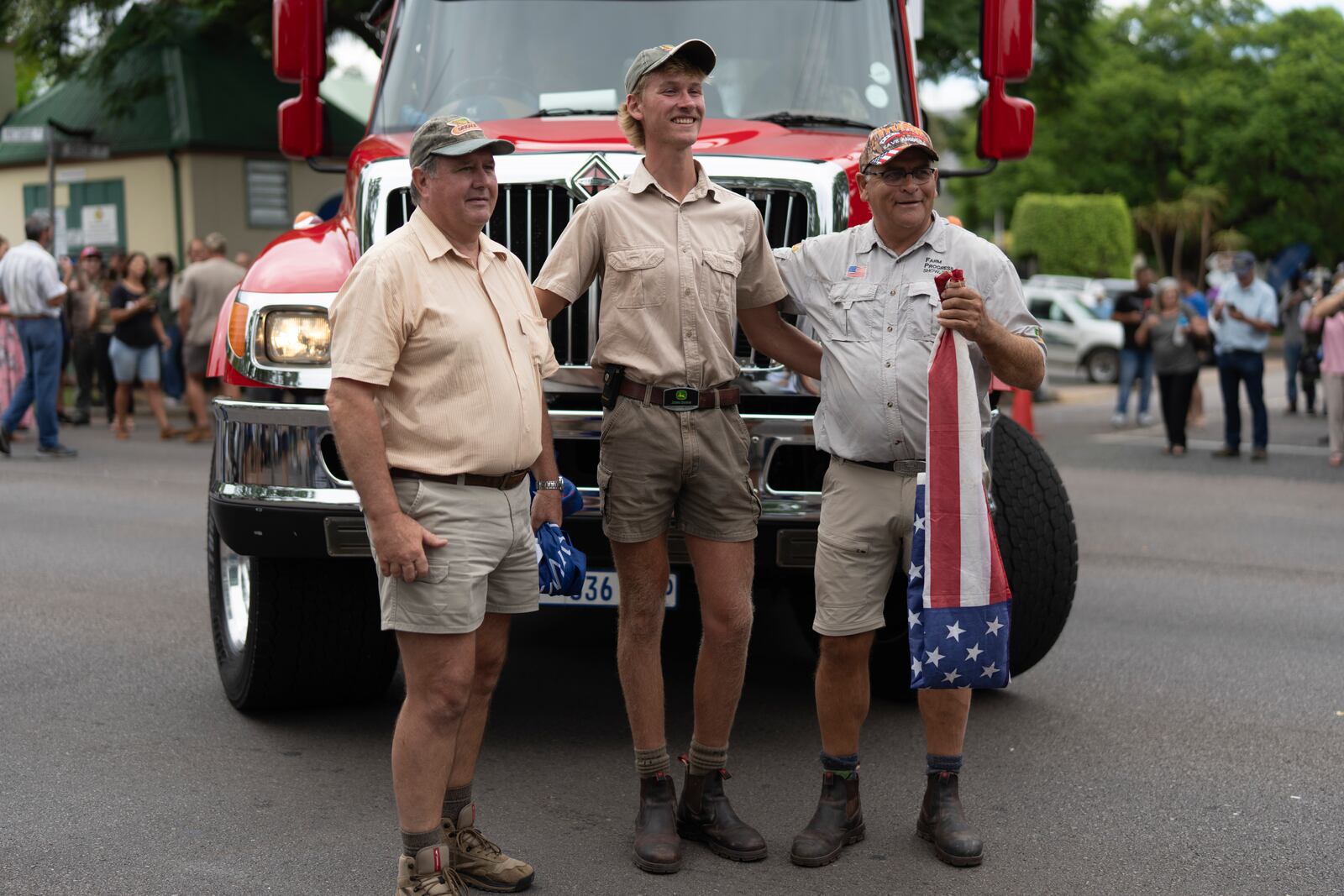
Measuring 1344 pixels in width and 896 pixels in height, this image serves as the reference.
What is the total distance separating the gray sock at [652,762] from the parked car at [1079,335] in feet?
80.3

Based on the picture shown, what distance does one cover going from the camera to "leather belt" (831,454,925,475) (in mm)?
4234

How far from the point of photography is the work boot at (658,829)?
405 centimetres

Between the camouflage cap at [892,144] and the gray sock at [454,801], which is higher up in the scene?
the camouflage cap at [892,144]

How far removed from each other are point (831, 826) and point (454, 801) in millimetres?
984

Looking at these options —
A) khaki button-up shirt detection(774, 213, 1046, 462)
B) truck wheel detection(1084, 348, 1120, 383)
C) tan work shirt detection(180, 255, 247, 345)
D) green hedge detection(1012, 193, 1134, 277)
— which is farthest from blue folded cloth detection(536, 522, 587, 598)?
green hedge detection(1012, 193, 1134, 277)

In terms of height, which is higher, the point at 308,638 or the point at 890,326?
the point at 890,326

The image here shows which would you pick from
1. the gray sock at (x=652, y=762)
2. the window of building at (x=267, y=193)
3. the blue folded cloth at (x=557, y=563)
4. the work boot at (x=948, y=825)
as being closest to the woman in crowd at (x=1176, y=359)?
the work boot at (x=948, y=825)

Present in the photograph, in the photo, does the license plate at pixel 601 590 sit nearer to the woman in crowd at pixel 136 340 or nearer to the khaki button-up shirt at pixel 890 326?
the khaki button-up shirt at pixel 890 326

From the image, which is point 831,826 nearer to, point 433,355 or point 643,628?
point 643,628

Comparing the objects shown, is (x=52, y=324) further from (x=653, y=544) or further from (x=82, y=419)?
(x=653, y=544)

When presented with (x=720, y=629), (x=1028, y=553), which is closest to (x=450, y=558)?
(x=720, y=629)

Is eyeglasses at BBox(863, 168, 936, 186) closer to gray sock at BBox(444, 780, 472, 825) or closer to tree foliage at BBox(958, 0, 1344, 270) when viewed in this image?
gray sock at BBox(444, 780, 472, 825)

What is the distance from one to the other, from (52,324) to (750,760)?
10025 mm

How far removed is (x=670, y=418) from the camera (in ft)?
13.6
